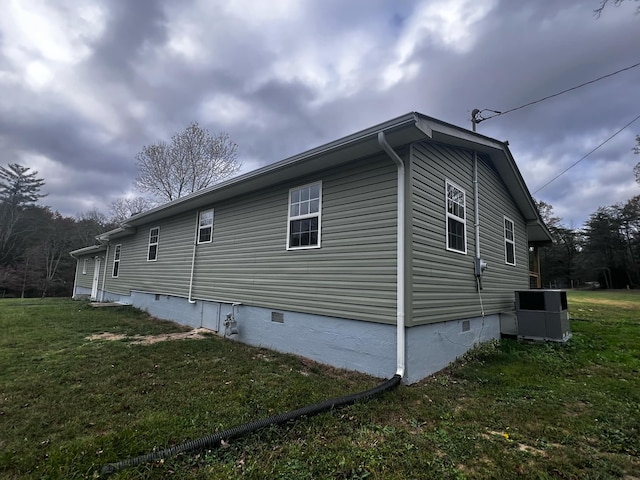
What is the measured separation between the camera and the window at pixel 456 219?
557 centimetres

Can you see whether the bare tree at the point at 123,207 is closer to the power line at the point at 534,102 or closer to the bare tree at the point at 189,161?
the bare tree at the point at 189,161

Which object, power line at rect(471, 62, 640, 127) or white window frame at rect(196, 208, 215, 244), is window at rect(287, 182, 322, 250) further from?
power line at rect(471, 62, 640, 127)

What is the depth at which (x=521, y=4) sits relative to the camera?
585 centimetres

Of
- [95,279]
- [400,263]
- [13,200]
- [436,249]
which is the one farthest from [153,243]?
[13,200]

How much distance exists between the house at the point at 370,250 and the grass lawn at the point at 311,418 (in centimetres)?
59

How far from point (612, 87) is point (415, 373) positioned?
8198mm

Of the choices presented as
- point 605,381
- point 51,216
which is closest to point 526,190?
point 605,381

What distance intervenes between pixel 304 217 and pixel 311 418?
3.56 metres

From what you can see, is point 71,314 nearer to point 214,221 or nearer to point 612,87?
point 214,221

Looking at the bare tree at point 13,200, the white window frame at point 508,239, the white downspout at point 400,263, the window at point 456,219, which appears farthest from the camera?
the bare tree at point 13,200

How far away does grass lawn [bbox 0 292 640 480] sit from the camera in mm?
2357

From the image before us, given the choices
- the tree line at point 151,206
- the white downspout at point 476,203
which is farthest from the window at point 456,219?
the tree line at point 151,206

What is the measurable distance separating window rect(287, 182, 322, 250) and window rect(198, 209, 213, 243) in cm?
332

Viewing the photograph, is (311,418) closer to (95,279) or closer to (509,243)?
(509,243)
